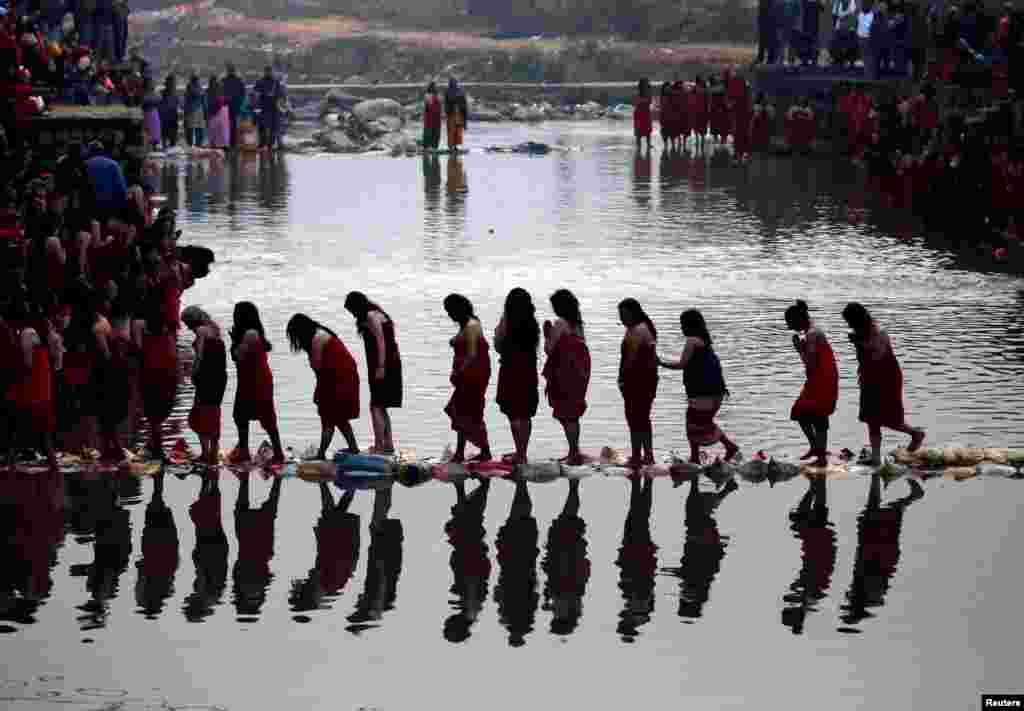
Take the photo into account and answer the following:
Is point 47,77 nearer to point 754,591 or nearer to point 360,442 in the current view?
point 360,442

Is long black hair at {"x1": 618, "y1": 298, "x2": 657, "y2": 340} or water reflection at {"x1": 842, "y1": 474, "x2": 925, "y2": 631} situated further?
long black hair at {"x1": 618, "y1": 298, "x2": 657, "y2": 340}

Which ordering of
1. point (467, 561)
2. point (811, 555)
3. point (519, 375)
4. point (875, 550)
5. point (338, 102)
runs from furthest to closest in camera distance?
point (338, 102)
point (519, 375)
point (875, 550)
point (811, 555)
point (467, 561)

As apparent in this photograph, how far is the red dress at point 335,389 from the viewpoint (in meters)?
14.0

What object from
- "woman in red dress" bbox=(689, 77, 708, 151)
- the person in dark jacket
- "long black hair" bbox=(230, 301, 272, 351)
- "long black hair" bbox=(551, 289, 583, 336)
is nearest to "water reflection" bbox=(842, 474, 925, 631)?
"long black hair" bbox=(551, 289, 583, 336)

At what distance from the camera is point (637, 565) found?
11586 millimetres

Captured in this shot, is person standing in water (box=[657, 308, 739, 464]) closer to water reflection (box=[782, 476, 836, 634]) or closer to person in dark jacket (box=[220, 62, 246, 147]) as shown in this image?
water reflection (box=[782, 476, 836, 634])

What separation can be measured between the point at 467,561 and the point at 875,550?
226 cm

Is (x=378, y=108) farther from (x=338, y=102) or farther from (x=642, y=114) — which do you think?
(x=642, y=114)

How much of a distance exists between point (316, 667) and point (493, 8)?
7564 centimetres

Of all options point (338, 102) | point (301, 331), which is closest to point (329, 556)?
point (301, 331)

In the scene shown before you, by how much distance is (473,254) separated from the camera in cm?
2569

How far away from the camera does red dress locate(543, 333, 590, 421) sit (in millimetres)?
14117

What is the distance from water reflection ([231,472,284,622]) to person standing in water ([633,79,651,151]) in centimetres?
3293

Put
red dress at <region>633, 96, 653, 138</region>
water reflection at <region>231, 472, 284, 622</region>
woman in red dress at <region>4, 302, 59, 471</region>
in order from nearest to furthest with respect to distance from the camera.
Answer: water reflection at <region>231, 472, 284, 622</region>
woman in red dress at <region>4, 302, 59, 471</region>
red dress at <region>633, 96, 653, 138</region>
